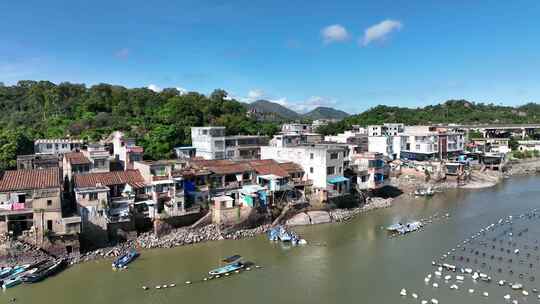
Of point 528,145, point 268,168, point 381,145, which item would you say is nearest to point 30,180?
point 268,168

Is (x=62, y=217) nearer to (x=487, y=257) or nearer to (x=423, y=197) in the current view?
(x=487, y=257)

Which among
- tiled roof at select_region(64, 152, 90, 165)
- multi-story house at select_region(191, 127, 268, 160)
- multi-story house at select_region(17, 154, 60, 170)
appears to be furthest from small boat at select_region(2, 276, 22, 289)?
multi-story house at select_region(191, 127, 268, 160)

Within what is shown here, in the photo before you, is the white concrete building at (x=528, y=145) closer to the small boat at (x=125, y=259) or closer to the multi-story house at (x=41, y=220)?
the small boat at (x=125, y=259)

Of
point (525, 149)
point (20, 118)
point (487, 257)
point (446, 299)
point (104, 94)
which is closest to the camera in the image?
point (446, 299)

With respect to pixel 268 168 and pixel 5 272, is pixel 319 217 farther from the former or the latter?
pixel 5 272

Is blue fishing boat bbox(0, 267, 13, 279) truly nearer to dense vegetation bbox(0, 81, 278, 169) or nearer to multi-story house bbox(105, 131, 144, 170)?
multi-story house bbox(105, 131, 144, 170)

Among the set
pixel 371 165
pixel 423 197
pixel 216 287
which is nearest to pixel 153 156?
pixel 371 165

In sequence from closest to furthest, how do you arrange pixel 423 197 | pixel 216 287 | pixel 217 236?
pixel 216 287 < pixel 217 236 < pixel 423 197
